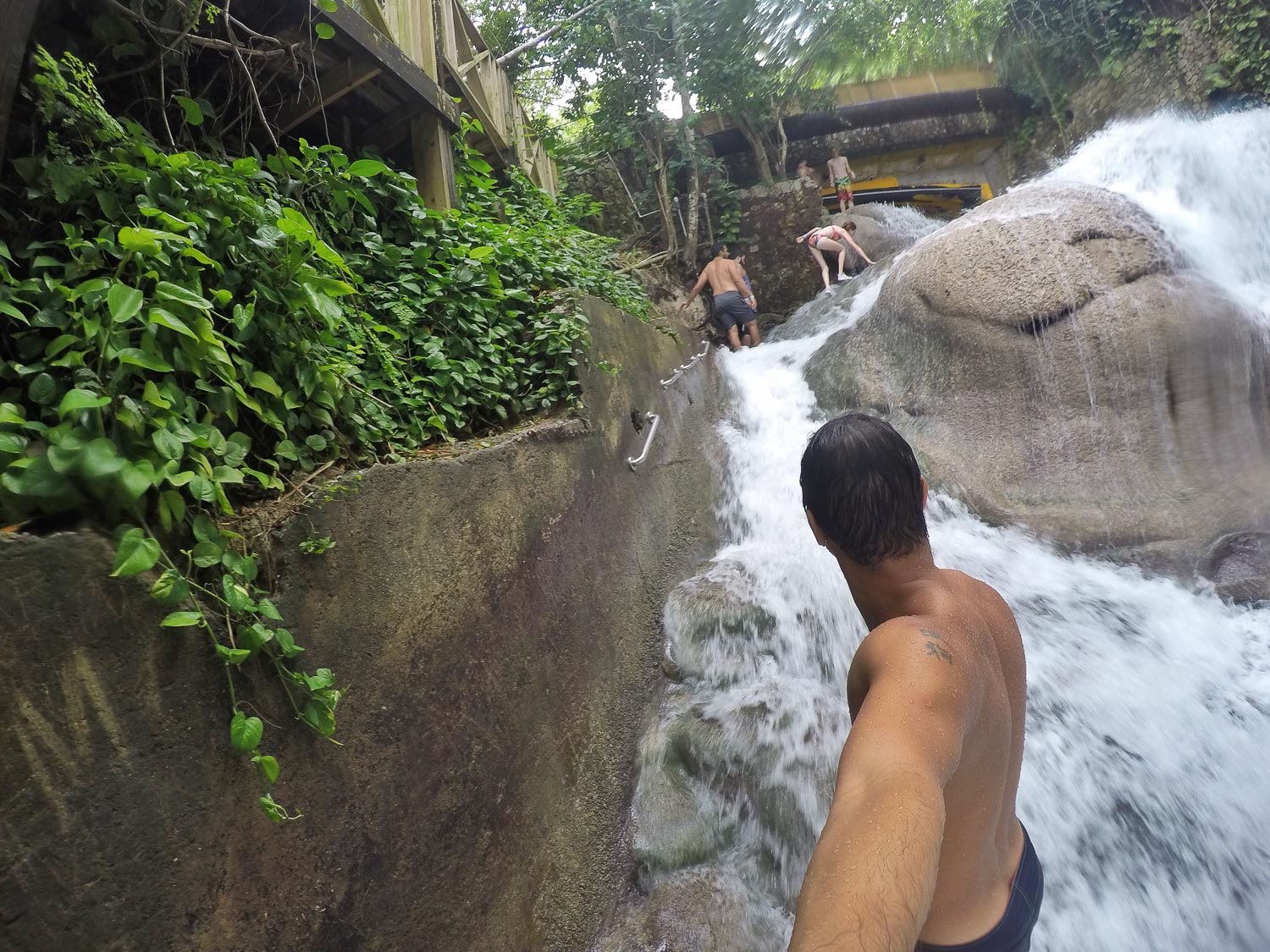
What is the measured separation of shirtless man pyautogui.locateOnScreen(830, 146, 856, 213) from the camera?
11883 millimetres

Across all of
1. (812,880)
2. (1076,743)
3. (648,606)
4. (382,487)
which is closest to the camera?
(812,880)

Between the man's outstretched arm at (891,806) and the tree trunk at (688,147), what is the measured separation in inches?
396

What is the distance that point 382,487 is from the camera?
7.04ft

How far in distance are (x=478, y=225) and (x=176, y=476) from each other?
302 centimetres

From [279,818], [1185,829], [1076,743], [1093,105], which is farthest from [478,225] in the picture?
[1093,105]

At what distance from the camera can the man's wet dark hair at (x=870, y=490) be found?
1540 millimetres

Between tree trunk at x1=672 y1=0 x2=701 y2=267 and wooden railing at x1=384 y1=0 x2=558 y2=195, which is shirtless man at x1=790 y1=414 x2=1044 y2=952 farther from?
tree trunk at x1=672 y1=0 x2=701 y2=267

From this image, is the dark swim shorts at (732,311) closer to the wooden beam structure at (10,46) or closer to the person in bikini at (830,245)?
the person in bikini at (830,245)

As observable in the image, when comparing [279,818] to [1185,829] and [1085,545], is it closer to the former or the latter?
[1185,829]

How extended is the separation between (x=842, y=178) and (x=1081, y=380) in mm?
9150

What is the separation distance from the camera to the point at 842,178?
495 inches

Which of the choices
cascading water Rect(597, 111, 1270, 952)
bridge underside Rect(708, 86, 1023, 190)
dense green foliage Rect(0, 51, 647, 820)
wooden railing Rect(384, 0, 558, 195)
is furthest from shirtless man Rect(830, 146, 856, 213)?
dense green foliage Rect(0, 51, 647, 820)

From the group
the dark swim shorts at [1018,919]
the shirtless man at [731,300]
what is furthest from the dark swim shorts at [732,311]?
the dark swim shorts at [1018,919]

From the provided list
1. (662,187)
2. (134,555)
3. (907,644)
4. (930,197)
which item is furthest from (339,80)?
(930,197)
